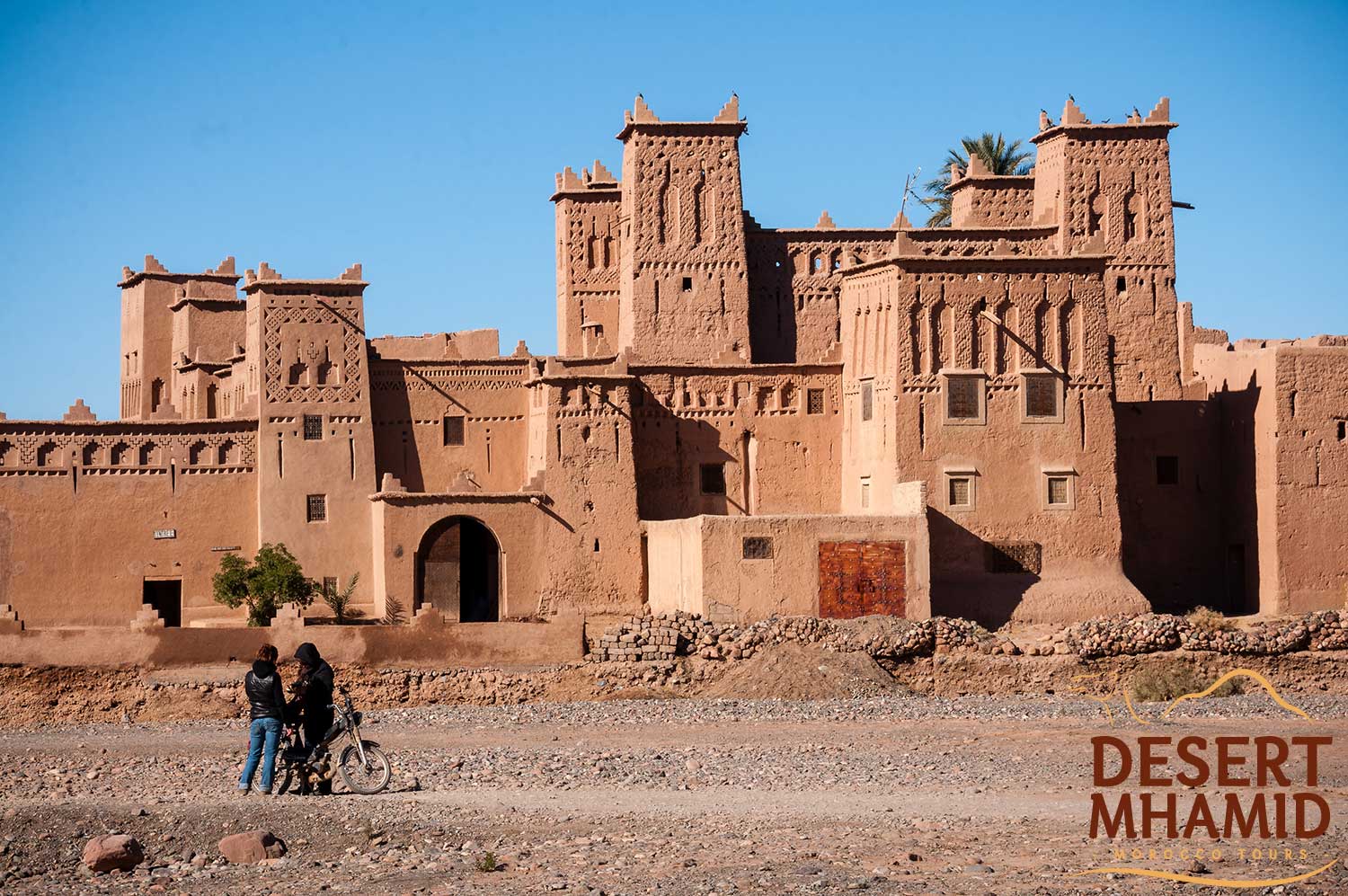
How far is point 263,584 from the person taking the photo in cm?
3788

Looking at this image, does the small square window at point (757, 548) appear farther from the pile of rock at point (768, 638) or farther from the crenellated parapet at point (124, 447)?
the crenellated parapet at point (124, 447)

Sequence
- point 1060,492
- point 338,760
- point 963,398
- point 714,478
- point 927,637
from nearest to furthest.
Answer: point 338,760 < point 927,637 < point 963,398 < point 1060,492 < point 714,478

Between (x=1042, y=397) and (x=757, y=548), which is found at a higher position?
(x=1042, y=397)

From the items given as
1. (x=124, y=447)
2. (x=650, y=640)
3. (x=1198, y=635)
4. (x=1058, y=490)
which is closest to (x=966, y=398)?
(x=1058, y=490)

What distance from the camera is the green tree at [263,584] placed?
3775 cm

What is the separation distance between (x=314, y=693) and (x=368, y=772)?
56.3 inches

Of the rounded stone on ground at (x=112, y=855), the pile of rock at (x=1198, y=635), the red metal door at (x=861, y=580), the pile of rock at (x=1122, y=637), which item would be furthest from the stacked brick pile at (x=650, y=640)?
the rounded stone on ground at (x=112, y=855)

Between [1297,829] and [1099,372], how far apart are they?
61.2ft

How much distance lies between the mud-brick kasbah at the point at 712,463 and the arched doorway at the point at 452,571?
0.06 metres

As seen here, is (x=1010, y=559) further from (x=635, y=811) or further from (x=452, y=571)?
(x=635, y=811)

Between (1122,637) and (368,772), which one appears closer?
(368,772)

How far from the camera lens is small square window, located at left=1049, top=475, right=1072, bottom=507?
38.7m

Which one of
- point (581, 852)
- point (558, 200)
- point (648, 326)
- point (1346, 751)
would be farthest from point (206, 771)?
point (558, 200)

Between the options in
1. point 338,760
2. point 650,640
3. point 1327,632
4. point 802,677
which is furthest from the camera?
point 1327,632
